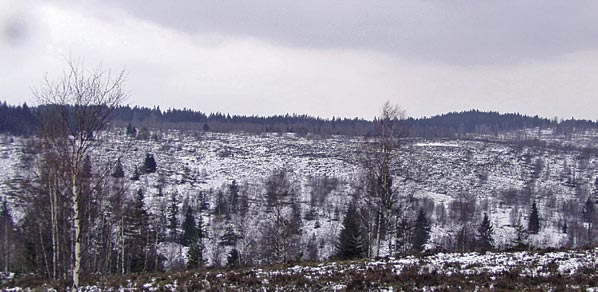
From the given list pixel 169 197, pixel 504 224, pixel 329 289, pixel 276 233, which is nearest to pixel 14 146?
pixel 169 197

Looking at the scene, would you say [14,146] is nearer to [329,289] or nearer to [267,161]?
[267,161]

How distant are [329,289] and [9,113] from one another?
563ft

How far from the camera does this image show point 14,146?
13038 centimetres

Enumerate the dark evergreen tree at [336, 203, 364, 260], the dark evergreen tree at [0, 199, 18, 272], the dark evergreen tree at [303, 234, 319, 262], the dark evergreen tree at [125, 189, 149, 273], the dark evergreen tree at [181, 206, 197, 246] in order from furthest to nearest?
the dark evergreen tree at [181, 206, 197, 246] → the dark evergreen tree at [303, 234, 319, 262] → the dark evergreen tree at [0, 199, 18, 272] → the dark evergreen tree at [125, 189, 149, 273] → the dark evergreen tree at [336, 203, 364, 260]

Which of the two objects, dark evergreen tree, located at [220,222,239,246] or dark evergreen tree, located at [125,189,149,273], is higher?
dark evergreen tree, located at [125,189,149,273]

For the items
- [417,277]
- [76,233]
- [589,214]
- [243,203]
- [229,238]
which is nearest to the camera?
[76,233]

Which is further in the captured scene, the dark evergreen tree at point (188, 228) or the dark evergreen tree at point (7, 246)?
the dark evergreen tree at point (188, 228)

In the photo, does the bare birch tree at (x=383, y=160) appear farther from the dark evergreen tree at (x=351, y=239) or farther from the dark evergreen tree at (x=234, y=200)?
the dark evergreen tree at (x=234, y=200)

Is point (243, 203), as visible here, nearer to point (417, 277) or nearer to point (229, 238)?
point (229, 238)

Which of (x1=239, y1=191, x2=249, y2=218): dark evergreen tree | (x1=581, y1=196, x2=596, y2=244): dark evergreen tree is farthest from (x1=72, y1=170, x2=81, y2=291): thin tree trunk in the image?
(x1=581, y1=196, x2=596, y2=244): dark evergreen tree

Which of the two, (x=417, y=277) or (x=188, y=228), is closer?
(x=417, y=277)

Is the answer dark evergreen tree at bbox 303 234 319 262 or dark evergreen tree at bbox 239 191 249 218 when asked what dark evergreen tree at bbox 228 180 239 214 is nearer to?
dark evergreen tree at bbox 239 191 249 218

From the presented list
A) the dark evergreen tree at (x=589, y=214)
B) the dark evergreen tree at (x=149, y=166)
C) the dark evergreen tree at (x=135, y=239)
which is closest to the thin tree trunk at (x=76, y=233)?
the dark evergreen tree at (x=135, y=239)

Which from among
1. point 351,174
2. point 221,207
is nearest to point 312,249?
point 221,207
